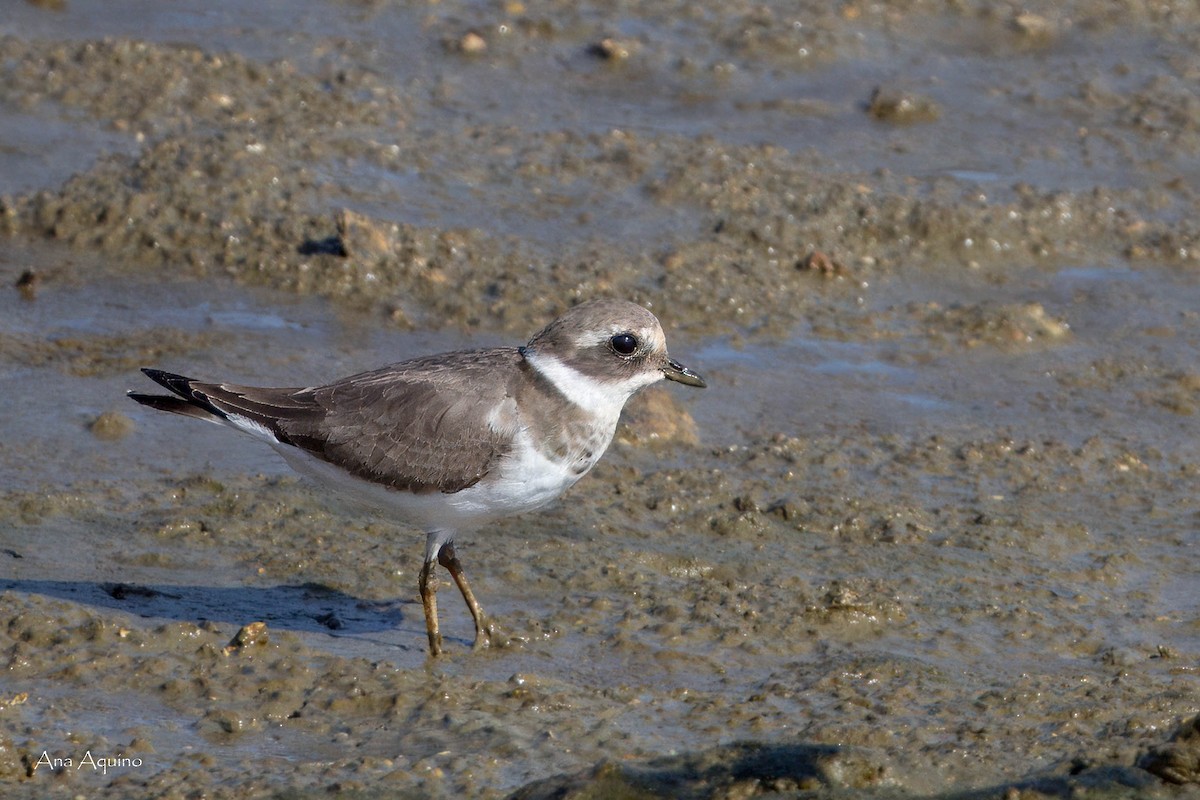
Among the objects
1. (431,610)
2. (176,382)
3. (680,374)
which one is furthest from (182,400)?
(680,374)

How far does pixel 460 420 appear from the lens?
6590 mm

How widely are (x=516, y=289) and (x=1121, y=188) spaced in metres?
4.73

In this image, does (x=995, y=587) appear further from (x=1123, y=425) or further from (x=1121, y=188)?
(x=1121, y=188)

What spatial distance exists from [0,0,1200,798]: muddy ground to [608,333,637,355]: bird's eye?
1114 millimetres

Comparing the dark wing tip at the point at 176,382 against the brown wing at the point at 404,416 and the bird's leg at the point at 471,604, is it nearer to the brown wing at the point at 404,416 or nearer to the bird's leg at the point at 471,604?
the brown wing at the point at 404,416

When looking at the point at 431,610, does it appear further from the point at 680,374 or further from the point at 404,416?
→ the point at 680,374

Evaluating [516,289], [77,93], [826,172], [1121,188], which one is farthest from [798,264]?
[77,93]

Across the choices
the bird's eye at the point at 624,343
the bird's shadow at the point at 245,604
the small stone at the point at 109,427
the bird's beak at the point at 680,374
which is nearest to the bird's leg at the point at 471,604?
the bird's shadow at the point at 245,604

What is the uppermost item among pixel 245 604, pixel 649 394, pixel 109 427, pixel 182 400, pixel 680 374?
pixel 680 374

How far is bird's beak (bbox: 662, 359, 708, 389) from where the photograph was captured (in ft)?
23.0

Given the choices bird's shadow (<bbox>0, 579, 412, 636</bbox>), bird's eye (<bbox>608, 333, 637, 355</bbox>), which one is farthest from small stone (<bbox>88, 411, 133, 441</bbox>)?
bird's eye (<bbox>608, 333, 637, 355</bbox>)

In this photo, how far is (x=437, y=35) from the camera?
41.4 feet

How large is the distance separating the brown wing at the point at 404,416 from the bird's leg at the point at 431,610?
0.43m

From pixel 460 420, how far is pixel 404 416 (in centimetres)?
27
